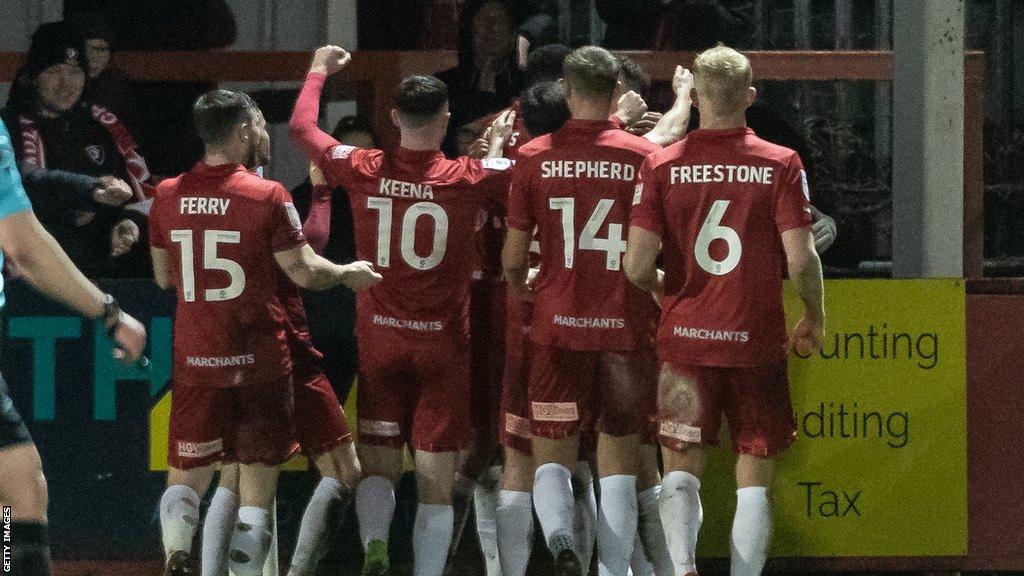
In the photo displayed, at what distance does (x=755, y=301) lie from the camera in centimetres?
531

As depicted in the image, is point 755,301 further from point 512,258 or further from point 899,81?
point 899,81

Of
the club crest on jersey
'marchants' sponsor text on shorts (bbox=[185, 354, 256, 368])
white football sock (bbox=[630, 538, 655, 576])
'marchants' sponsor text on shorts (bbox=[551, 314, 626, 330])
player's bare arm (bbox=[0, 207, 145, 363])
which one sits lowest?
white football sock (bbox=[630, 538, 655, 576])

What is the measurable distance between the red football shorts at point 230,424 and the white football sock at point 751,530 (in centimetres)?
161

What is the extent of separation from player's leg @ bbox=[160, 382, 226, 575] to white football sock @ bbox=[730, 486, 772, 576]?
5.96 ft

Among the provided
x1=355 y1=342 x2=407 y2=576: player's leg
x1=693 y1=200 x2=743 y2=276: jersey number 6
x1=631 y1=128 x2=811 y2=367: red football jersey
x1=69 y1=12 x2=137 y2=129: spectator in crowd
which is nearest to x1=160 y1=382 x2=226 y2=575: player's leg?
x1=355 y1=342 x2=407 y2=576: player's leg

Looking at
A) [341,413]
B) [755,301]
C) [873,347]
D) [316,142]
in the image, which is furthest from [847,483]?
[316,142]

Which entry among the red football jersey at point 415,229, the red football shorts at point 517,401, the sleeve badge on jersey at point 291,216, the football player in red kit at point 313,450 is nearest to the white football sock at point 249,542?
the football player in red kit at point 313,450

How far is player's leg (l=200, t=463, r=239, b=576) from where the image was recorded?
19.2 feet

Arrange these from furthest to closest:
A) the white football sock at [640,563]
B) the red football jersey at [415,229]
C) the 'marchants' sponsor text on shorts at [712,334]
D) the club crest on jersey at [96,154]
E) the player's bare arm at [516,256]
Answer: the club crest on jersey at [96,154] → the white football sock at [640,563] → the red football jersey at [415,229] → the player's bare arm at [516,256] → the 'marchants' sponsor text on shorts at [712,334]

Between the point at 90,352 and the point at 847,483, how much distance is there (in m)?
3.13

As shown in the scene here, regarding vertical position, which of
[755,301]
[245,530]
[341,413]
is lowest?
[245,530]

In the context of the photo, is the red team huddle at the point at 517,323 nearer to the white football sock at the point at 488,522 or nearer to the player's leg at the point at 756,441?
the player's leg at the point at 756,441

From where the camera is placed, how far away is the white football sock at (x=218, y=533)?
5836 millimetres

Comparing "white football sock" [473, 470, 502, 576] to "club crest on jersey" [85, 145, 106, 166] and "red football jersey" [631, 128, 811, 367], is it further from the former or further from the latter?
"club crest on jersey" [85, 145, 106, 166]
